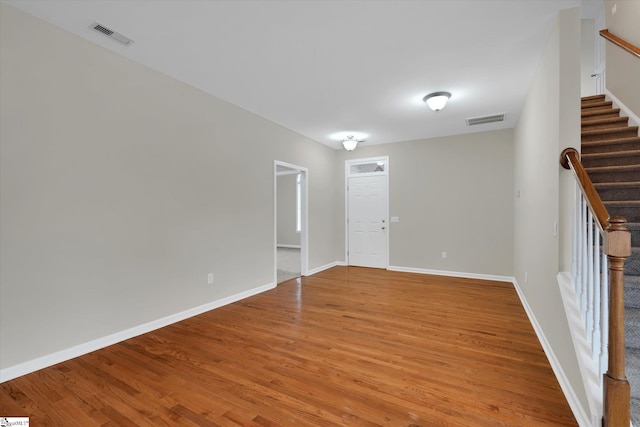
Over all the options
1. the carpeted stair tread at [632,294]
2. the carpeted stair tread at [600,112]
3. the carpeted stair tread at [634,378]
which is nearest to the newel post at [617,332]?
the carpeted stair tread at [634,378]

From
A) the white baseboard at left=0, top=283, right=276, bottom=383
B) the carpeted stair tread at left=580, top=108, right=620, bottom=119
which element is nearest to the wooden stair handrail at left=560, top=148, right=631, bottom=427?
the carpeted stair tread at left=580, top=108, right=620, bottom=119

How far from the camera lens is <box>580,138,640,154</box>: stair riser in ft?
9.36

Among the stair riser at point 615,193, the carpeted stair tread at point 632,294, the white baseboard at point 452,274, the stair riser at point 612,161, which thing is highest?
the stair riser at point 612,161

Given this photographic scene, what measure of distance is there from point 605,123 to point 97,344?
5709 millimetres

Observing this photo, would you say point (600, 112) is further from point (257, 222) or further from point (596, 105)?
point (257, 222)

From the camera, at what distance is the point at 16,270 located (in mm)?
2232

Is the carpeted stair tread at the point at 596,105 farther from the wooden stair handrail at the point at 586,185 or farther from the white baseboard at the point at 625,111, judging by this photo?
the wooden stair handrail at the point at 586,185

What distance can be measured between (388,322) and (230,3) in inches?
132

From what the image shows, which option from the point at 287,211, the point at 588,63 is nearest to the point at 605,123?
the point at 588,63

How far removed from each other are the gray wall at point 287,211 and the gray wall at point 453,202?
407 cm

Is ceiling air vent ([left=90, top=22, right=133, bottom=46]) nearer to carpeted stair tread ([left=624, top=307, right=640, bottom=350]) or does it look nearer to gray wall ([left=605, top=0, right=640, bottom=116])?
carpeted stair tread ([left=624, top=307, right=640, bottom=350])

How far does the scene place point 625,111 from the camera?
10.5 feet

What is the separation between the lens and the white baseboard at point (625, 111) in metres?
3.01

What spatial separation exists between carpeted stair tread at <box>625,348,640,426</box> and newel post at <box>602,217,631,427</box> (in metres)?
0.16
